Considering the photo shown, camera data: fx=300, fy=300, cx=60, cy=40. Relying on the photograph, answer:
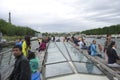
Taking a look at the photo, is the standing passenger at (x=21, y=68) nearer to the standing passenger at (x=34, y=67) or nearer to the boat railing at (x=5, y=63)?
the standing passenger at (x=34, y=67)

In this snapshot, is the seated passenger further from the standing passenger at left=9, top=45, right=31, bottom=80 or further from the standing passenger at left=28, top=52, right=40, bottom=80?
the standing passenger at left=9, top=45, right=31, bottom=80

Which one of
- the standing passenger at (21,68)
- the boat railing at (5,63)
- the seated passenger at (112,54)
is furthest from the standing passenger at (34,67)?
the seated passenger at (112,54)

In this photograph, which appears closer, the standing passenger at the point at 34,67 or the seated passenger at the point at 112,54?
the standing passenger at the point at 34,67

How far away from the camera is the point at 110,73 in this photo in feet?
24.8

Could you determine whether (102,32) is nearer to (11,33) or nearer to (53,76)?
(11,33)

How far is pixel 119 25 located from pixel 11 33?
5995 centimetres

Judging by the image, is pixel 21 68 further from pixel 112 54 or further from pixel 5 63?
pixel 112 54

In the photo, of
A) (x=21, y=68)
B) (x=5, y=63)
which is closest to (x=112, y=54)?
(x=5, y=63)

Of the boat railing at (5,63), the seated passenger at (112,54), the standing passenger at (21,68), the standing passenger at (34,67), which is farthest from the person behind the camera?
the seated passenger at (112,54)

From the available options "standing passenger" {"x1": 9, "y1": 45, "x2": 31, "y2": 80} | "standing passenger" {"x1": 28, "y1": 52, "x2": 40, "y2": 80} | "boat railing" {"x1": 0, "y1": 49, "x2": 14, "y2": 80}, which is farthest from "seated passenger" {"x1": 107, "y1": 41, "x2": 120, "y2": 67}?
"standing passenger" {"x1": 9, "y1": 45, "x2": 31, "y2": 80}

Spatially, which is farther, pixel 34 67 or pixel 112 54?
pixel 112 54

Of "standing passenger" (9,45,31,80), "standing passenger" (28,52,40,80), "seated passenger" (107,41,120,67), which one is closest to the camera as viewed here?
"standing passenger" (9,45,31,80)

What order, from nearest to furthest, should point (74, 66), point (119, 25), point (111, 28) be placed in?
1. point (74, 66)
2. point (119, 25)
3. point (111, 28)

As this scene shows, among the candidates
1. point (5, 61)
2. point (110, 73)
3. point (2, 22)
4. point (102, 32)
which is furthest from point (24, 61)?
point (102, 32)
